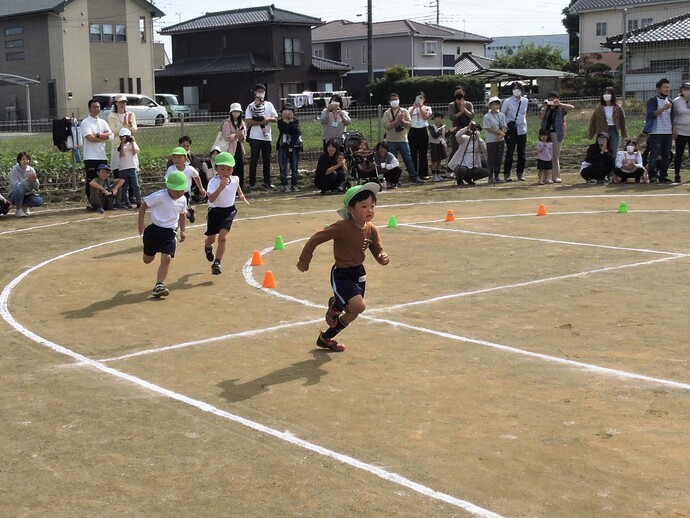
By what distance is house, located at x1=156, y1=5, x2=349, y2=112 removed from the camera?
73.2 meters

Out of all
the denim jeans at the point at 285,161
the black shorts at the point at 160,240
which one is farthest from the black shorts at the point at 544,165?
the black shorts at the point at 160,240

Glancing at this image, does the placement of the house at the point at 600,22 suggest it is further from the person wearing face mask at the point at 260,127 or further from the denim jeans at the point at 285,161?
the person wearing face mask at the point at 260,127

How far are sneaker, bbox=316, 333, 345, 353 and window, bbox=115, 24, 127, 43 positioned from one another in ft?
199

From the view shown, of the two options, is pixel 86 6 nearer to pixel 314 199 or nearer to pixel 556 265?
pixel 314 199

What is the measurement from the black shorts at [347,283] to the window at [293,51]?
67.9 metres

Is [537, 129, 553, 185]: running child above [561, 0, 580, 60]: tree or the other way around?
the other way around

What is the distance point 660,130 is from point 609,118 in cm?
122

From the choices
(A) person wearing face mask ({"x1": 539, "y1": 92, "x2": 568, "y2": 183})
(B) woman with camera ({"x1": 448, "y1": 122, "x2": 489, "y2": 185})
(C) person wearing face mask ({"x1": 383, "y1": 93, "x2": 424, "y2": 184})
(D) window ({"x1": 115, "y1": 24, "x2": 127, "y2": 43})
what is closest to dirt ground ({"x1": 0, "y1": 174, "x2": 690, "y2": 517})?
(A) person wearing face mask ({"x1": 539, "y1": 92, "x2": 568, "y2": 183})

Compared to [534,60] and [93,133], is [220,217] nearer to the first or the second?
[93,133]

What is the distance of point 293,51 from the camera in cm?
7544

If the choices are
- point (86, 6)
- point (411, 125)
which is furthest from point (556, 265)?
point (86, 6)

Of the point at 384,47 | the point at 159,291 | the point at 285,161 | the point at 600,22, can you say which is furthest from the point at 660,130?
the point at 384,47

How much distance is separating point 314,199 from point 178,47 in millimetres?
61350

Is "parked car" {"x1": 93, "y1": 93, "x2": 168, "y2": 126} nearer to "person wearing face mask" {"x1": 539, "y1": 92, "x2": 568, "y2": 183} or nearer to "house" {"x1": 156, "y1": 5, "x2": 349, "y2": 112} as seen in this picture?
"house" {"x1": 156, "y1": 5, "x2": 349, "y2": 112}
